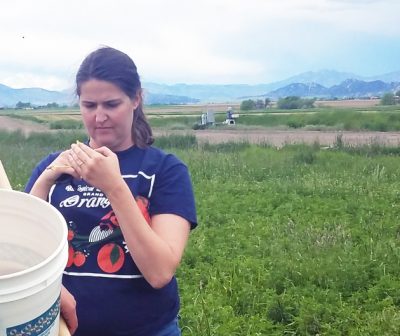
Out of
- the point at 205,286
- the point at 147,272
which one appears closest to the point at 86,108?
the point at 147,272

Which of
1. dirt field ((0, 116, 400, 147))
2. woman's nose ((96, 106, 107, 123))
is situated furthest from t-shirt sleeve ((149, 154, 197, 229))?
dirt field ((0, 116, 400, 147))

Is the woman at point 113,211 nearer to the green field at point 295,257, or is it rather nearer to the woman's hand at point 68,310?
the woman's hand at point 68,310

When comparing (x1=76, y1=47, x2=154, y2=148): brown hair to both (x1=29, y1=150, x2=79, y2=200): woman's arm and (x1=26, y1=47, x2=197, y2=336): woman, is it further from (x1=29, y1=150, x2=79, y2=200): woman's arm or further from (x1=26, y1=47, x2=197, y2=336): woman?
(x1=29, y1=150, x2=79, y2=200): woman's arm

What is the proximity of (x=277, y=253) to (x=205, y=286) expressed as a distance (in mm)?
1099

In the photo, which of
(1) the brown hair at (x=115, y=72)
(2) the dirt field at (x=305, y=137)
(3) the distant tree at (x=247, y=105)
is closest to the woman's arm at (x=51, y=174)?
(1) the brown hair at (x=115, y=72)

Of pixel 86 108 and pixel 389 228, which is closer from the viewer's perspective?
pixel 86 108

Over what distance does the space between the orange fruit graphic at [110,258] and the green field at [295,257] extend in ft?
8.61

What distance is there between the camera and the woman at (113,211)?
1.56 m

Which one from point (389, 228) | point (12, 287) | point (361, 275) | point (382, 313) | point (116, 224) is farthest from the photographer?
point (389, 228)

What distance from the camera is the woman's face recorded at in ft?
5.24

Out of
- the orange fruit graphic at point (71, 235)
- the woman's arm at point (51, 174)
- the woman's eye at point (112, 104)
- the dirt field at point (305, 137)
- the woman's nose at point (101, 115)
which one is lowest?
the dirt field at point (305, 137)

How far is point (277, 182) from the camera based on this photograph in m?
10.9

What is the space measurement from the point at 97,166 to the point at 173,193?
1.13ft

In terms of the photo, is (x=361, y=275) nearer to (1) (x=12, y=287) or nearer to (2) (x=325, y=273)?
(2) (x=325, y=273)
